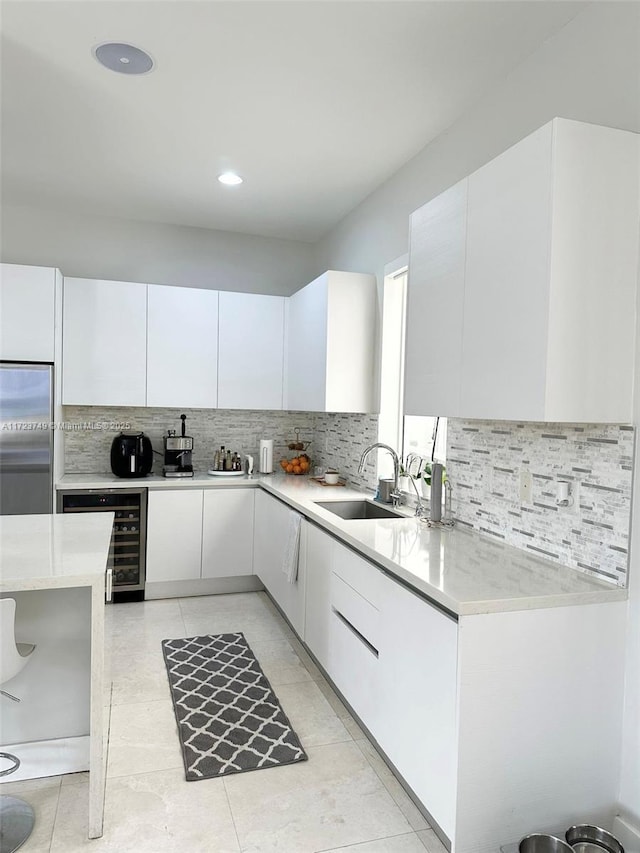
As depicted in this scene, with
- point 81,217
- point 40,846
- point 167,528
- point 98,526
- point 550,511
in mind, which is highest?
point 81,217

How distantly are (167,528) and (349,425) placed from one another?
145 cm

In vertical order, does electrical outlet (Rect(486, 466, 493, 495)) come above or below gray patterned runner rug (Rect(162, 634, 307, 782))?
above

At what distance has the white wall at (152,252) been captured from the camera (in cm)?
423

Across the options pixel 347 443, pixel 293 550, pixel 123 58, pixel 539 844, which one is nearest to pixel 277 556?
pixel 293 550

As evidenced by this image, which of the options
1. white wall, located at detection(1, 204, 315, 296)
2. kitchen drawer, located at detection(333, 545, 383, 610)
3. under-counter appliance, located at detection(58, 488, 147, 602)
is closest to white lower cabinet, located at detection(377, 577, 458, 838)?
kitchen drawer, located at detection(333, 545, 383, 610)

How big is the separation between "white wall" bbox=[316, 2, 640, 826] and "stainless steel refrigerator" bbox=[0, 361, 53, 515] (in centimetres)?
241

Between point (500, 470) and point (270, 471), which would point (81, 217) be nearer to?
point (270, 471)

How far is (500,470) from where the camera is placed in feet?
8.04

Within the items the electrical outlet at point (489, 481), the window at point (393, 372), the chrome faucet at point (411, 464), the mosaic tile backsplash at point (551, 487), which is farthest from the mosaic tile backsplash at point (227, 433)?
the electrical outlet at point (489, 481)

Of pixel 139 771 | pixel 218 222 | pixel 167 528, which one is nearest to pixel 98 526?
pixel 139 771

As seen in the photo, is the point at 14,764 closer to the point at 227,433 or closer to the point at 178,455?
the point at 178,455

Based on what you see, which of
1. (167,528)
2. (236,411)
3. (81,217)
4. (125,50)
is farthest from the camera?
(236,411)

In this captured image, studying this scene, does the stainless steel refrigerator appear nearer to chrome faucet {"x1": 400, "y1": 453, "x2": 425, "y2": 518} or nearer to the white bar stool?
the white bar stool

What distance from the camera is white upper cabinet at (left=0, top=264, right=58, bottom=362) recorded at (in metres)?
3.67
